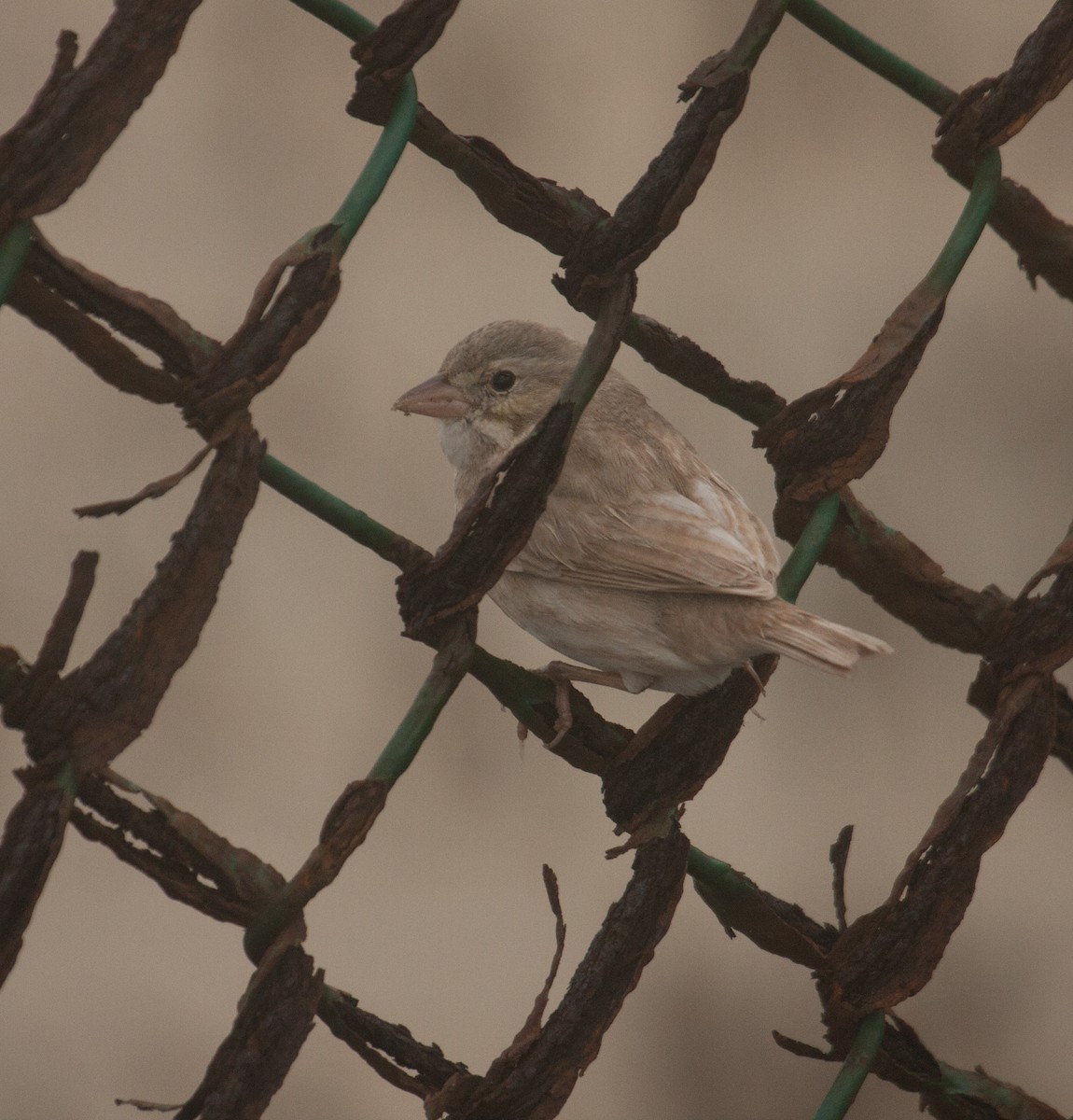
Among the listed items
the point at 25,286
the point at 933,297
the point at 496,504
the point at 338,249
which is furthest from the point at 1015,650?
the point at 25,286

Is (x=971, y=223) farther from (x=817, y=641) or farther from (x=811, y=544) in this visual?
(x=817, y=641)

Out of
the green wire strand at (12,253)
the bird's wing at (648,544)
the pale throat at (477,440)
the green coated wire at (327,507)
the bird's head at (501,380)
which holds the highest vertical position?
the bird's head at (501,380)

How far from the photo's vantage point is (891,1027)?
1.46 meters

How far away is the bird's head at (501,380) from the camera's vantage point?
2369 mm

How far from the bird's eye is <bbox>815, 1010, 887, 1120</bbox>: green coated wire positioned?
1.21m

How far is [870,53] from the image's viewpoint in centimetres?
150

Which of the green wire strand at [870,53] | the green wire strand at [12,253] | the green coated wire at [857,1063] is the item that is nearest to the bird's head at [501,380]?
the green wire strand at [870,53]

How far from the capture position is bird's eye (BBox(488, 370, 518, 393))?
2375 mm

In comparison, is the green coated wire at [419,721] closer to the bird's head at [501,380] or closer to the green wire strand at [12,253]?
the green wire strand at [12,253]

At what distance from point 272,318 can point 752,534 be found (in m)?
1.21

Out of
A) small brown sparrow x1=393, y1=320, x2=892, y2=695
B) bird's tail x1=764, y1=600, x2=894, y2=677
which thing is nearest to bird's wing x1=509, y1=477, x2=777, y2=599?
small brown sparrow x1=393, y1=320, x2=892, y2=695

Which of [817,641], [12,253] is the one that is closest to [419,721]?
[12,253]

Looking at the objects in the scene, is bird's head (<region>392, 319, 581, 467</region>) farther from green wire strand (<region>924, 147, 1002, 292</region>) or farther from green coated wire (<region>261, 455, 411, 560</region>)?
green coated wire (<region>261, 455, 411, 560</region>)

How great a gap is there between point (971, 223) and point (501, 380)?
3.20ft
